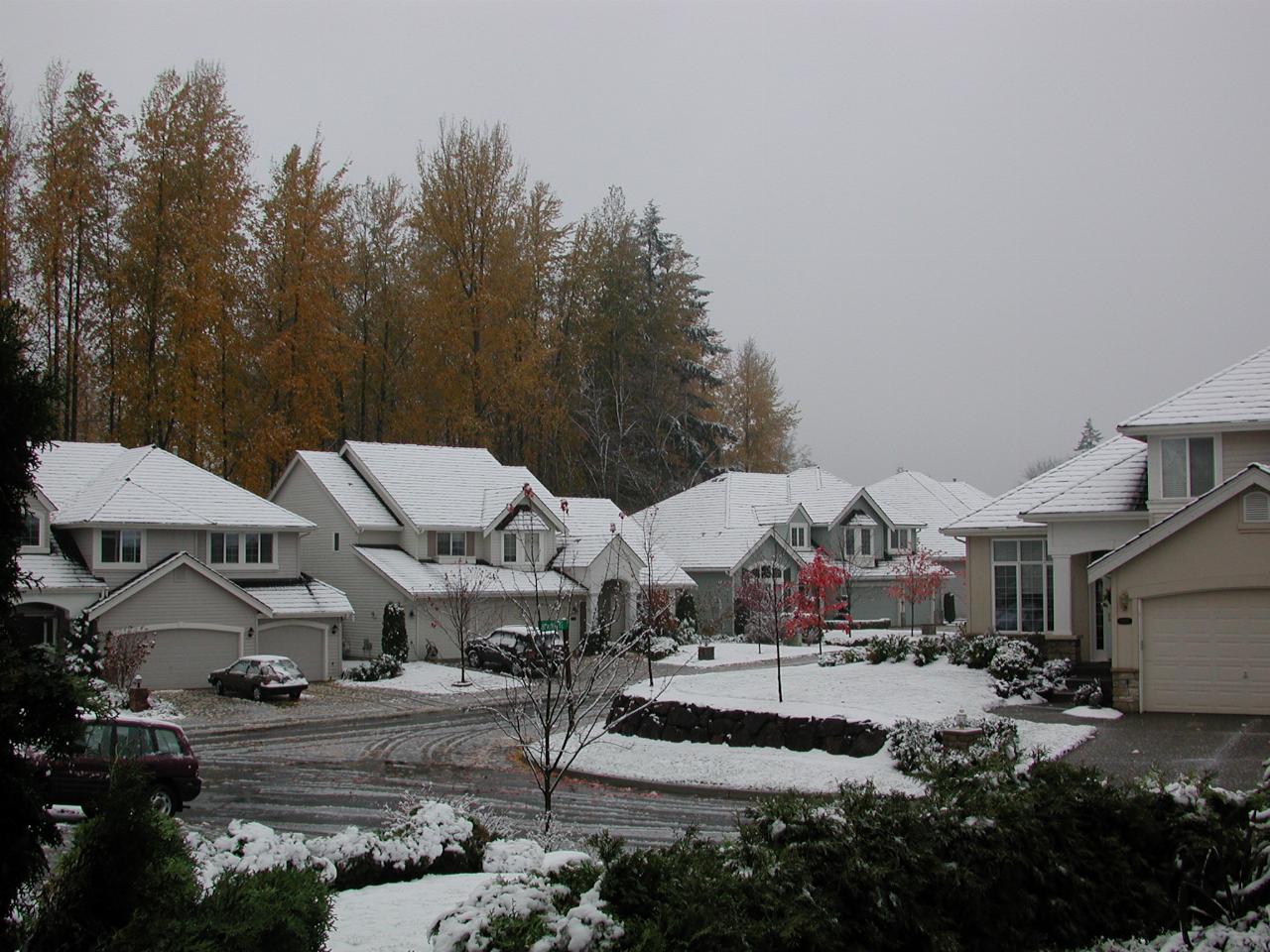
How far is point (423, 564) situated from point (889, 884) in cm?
3735

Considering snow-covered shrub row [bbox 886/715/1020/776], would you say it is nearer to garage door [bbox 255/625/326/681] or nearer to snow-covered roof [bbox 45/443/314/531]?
garage door [bbox 255/625/326/681]

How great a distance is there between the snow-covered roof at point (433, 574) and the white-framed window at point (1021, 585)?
14674 mm

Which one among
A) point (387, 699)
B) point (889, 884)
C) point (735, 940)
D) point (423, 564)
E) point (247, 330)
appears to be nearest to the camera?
point (735, 940)

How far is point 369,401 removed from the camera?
55.3 m

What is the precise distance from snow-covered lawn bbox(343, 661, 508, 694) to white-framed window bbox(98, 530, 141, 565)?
7.56m

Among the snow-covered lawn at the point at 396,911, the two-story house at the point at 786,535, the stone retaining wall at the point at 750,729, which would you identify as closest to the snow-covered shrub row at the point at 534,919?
the snow-covered lawn at the point at 396,911

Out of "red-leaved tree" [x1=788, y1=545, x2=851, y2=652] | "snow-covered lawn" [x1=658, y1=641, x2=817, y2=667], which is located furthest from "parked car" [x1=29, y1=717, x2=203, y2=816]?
"red-leaved tree" [x1=788, y1=545, x2=851, y2=652]

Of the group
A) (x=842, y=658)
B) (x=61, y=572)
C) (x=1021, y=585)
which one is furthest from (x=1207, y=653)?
(x=61, y=572)

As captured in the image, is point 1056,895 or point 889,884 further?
point 1056,895

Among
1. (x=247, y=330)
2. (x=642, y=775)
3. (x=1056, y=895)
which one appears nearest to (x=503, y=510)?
(x=247, y=330)

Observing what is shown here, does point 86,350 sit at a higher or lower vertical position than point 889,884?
higher

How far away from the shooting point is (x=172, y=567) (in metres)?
34.0

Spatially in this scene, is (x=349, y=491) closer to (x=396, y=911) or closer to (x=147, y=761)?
(x=147, y=761)

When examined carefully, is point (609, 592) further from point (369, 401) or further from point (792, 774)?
point (792, 774)
